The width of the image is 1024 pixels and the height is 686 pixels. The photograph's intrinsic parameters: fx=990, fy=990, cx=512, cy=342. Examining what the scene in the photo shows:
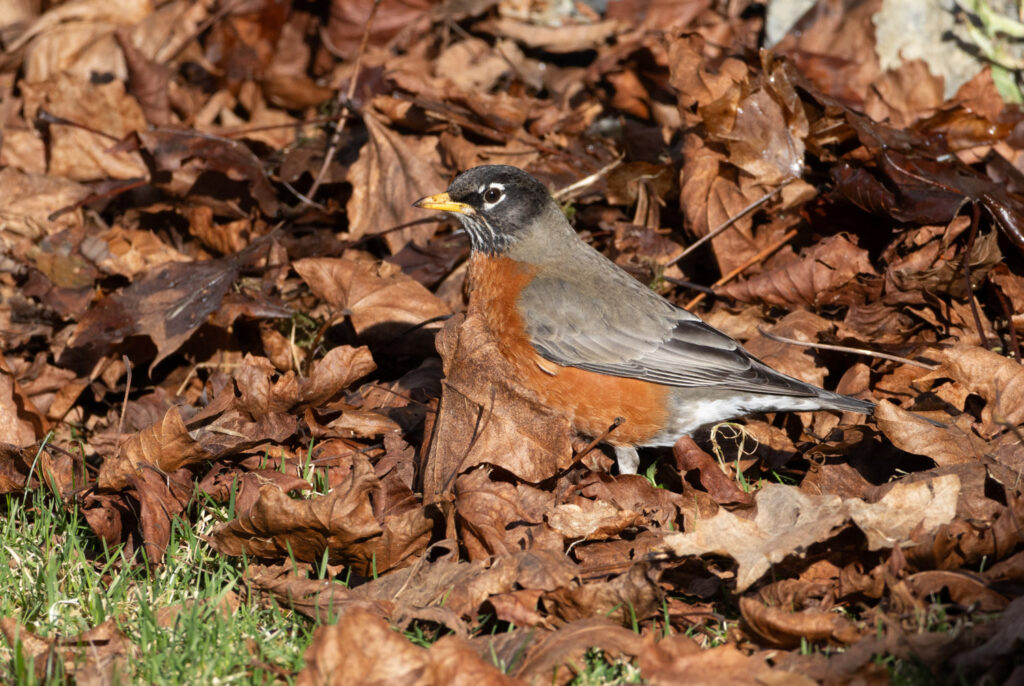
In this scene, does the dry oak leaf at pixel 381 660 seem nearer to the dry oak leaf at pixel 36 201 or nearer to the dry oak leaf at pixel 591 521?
the dry oak leaf at pixel 591 521

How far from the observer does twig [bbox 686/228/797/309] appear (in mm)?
6043

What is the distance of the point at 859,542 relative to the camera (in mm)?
3627

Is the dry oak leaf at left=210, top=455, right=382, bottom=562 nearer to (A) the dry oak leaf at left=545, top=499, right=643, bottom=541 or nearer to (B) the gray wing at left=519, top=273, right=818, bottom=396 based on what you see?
(A) the dry oak leaf at left=545, top=499, right=643, bottom=541

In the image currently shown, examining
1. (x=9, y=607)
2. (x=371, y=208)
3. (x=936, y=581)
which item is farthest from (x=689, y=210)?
(x=9, y=607)

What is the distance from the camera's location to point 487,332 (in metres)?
4.91

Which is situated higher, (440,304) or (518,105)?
(518,105)

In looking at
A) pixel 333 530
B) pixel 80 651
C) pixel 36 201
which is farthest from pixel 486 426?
pixel 36 201


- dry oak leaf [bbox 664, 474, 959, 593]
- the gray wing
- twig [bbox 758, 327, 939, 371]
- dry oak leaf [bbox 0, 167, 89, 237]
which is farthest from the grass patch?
twig [bbox 758, 327, 939, 371]

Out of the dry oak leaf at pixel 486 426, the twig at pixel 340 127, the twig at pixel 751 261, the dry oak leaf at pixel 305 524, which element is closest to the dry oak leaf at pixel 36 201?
the twig at pixel 340 127

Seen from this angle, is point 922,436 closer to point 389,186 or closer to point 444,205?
point 444,205

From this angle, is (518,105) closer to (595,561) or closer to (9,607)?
(595,561)

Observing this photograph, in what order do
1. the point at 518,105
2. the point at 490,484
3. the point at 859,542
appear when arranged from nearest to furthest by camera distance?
the point at 859,542, the point at 490,484, the point at 518,105

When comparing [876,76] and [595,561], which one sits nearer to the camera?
[595,561]

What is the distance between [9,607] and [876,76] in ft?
21.3
